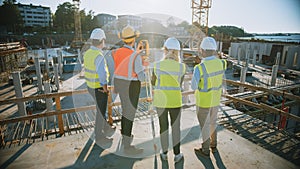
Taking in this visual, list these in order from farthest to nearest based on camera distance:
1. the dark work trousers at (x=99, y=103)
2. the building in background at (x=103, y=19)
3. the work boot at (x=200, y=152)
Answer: the building in background at (x=103, y=19) → the dark work trousers at (x=99, y=103) → the work boot at (x=200, y=152)

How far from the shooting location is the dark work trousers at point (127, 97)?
131 inches

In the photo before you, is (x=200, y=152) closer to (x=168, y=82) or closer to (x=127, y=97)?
(x=168, y=82)

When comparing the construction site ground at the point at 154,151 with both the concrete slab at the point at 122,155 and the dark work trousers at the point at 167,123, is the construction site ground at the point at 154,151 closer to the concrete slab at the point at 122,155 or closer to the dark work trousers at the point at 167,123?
the concrete slab at the point at 122,155

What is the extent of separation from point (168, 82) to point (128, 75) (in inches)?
27.5

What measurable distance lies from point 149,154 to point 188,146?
0.81m

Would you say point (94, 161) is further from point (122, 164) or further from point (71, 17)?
point (71, 17)

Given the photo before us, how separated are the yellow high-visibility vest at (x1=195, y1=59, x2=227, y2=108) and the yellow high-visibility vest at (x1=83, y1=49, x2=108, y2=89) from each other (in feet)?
5.86

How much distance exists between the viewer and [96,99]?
3.71 metres

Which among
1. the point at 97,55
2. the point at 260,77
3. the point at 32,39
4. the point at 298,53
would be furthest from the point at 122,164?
the point at 32,39

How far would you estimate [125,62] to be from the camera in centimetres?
320

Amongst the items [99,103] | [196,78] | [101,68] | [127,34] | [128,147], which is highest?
[127,34]

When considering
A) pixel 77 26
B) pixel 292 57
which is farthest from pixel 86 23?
pixel 292 57

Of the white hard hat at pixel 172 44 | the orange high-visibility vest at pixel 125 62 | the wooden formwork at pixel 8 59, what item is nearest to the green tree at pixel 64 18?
Answer: the wooden formwork at pixel 8 59

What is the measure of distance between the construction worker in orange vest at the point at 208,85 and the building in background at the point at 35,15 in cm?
9055
